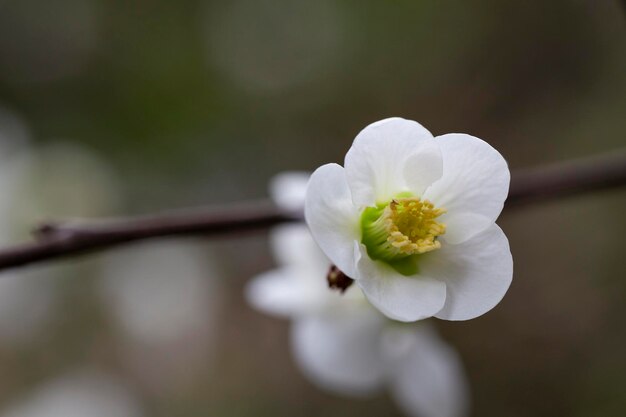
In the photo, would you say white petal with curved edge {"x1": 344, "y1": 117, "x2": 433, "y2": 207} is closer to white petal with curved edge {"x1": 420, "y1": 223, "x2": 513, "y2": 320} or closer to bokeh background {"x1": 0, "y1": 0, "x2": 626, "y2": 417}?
white petal with curved edge {"x1": 420, "y1": 223, "x2": 513, "y2": 320}

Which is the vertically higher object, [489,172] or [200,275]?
[489,172]

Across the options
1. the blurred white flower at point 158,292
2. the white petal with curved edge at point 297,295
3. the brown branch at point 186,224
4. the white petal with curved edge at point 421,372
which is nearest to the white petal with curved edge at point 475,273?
the brown branch at point 186,224

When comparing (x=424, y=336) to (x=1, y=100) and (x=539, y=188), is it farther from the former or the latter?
(x=1, y=100)

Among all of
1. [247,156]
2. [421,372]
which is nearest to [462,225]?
[421,372]

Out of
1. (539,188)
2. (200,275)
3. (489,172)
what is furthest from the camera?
(200,275)

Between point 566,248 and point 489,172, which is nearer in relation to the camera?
point 489,172

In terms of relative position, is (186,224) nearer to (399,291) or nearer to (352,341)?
(399,291)

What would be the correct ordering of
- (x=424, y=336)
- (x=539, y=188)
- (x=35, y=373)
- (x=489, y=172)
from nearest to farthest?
(x=489, y=172) < (x=539, y=188) < (x=424, y=336) < (x=35, y=373)

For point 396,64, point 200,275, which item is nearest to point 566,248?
point 396,64

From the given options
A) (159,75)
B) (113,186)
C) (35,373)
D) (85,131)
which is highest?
(159,75)
